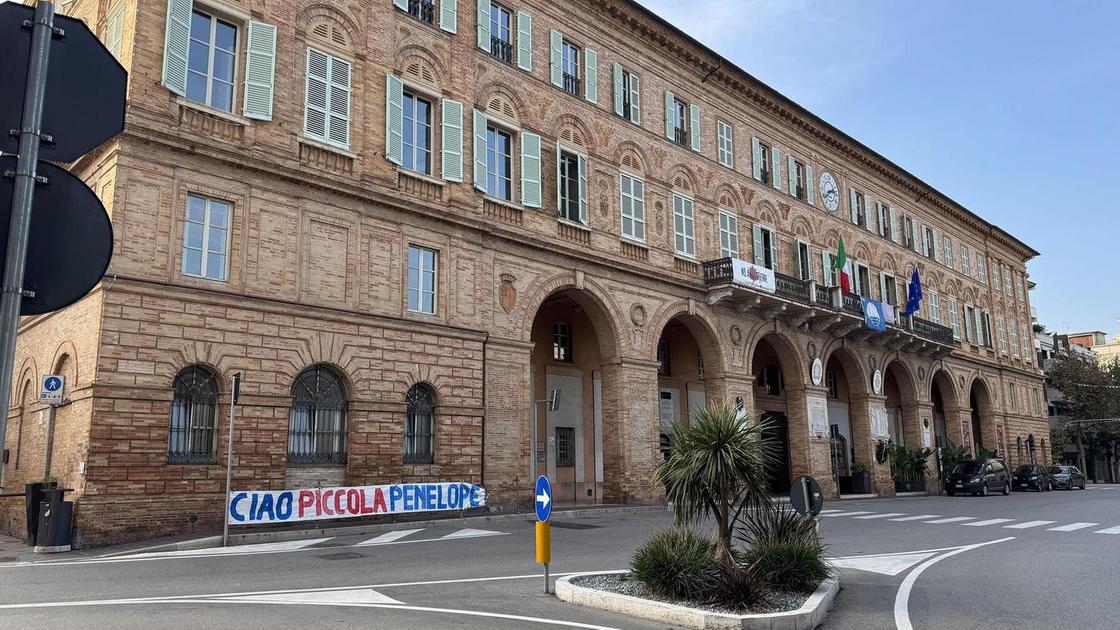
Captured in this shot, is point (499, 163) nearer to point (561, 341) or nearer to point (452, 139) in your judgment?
point (452, 139)

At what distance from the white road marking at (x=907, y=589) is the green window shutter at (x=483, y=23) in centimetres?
1782

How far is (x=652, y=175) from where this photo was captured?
2873 centimetres

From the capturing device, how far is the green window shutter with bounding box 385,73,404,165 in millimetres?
20516

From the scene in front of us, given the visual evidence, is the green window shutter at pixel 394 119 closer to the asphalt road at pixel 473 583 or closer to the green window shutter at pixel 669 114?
the asphalt road at pixel 473 583

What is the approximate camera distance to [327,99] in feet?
63.8

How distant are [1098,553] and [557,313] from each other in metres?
18.1

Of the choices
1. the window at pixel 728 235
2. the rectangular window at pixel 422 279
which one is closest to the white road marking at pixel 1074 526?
the window at pixel 728 235

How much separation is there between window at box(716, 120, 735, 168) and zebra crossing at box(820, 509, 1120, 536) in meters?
14.4

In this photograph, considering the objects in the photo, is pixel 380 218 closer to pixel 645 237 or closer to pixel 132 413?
pixel 132 413

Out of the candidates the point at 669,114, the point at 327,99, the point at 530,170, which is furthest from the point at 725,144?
the point at 327,99

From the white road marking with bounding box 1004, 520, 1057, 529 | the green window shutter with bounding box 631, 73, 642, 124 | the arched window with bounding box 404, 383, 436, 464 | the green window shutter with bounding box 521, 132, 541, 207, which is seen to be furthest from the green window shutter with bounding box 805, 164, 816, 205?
the arched window with bounding box 404, 383, 436, 464

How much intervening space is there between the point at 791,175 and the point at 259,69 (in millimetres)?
25165

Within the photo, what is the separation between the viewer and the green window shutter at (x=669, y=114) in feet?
97.9

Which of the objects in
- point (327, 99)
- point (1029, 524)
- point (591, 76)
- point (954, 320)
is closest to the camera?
point (327, 99)
